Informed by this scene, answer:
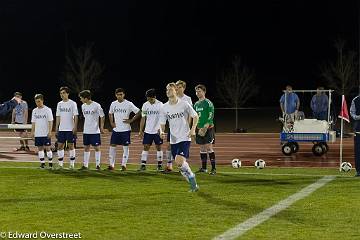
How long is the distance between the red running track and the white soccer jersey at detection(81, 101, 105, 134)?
2.76 meters

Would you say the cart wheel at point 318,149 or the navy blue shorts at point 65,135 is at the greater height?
the navy blue shorts at point 65,135

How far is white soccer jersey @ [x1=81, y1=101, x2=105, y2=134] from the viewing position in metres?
16.3

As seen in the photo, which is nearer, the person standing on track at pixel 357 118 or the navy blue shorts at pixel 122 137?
the person standing on track at pixel 357 118

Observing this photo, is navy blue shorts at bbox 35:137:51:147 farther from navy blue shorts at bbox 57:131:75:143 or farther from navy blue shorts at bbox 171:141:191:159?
navy blue shorts at bbox 171:141:191:159

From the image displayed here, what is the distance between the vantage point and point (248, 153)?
23.1 m

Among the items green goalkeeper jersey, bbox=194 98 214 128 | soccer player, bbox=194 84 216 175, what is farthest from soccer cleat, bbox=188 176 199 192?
green goalkeeper jersey, bbox=194 98 214 128

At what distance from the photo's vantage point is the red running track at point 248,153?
19781 millimetres

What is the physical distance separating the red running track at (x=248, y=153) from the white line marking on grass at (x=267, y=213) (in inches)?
239

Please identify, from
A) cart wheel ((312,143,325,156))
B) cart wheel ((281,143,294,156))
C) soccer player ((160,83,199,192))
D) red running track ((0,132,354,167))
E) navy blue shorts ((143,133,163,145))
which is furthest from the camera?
cart wheel ((281,143,294,156))

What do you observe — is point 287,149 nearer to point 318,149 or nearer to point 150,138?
point 318,149

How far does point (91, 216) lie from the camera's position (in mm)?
9750

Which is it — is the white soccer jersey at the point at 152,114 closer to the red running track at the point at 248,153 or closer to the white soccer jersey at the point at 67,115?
the white soccer jersey at the point at 67,115

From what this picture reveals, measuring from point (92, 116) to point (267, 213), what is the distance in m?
7.40

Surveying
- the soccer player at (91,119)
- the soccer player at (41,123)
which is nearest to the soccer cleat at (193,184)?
the soccer player at (91,119)
